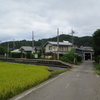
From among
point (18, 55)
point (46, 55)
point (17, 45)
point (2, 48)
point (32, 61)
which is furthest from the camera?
point (17, 45)

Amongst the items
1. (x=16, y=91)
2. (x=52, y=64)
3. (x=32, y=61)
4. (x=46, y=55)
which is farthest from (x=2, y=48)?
(x=16, y=91)

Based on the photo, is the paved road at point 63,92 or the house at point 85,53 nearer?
the paved road at point 63,92

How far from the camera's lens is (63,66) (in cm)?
3136

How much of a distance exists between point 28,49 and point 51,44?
1908 centimetres

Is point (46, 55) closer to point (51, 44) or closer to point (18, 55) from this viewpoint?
point (51, 44)

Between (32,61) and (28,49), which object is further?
(28,49)

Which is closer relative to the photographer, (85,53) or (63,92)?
(63,92)

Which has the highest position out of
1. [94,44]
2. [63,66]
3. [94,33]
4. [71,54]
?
[94,33]

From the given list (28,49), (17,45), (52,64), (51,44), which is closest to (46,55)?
(51,44)

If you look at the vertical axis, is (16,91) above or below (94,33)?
below

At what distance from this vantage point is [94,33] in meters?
38.9

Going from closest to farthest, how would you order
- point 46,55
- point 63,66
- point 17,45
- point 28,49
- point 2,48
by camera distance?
point 63,66 → point 46,55 → point 28,49 → point 2,48 → point 17,45

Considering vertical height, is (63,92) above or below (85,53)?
below

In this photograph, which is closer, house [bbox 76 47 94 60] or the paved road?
the paved road
